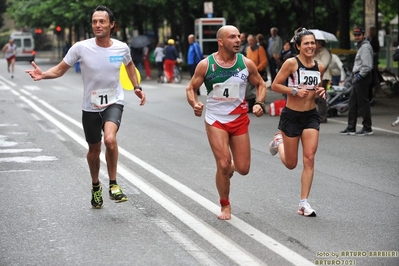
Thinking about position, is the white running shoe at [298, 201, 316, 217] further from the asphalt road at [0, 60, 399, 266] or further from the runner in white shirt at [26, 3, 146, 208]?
the runner in white shirt at [26, 3, 146, 208]

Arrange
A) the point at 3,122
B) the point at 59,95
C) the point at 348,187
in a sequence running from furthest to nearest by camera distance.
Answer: the point at 59,95 < the point at 3,122 < the point at 348,187

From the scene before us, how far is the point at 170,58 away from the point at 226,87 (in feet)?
90.7

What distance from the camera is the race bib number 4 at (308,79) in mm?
8625

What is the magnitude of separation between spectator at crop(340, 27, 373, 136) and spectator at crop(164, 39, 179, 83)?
19.2m

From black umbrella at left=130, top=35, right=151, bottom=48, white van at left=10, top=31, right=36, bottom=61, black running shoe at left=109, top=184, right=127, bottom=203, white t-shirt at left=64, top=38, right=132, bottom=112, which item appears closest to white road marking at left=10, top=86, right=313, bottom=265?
black running shoe at left=109, top=184, right=127, bottom=203

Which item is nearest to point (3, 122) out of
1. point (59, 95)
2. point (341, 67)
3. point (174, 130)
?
point (174, 130)

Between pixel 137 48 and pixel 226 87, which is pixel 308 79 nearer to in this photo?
pixel 226 87

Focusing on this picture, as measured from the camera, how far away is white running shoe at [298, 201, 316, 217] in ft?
27.0

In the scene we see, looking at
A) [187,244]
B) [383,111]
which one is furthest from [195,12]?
[187,244]

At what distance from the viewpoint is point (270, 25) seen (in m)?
54.1

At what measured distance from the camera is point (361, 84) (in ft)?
53.4

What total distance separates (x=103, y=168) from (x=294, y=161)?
360cm

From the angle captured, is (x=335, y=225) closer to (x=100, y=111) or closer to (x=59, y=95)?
(x=100, y=111)

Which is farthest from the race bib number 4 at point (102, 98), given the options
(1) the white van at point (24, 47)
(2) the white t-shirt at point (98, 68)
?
(1) the white van at point (24, 47)
